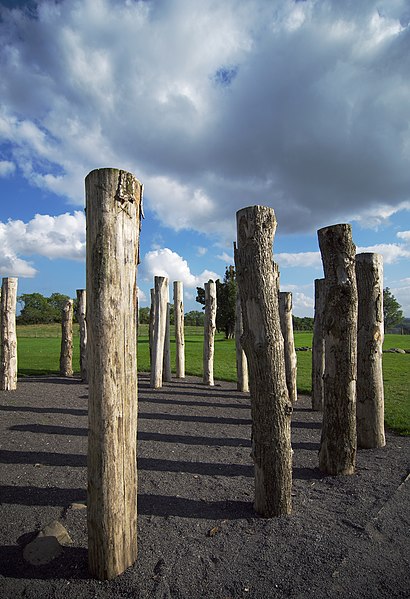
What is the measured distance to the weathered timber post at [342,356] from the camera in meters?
4.95

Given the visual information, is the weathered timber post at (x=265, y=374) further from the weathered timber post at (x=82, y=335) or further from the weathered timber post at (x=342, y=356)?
the weathered timber post at (x=82, y=335)

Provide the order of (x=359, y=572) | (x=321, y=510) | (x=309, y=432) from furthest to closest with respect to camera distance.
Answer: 1. (x=309, y=432)
2. (x=321, y=510)
3. (x=359, y=572)

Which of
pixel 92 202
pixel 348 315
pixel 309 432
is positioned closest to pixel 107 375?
pixel 92 202

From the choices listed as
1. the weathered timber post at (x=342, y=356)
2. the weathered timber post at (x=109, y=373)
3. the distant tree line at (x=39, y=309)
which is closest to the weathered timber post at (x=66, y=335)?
the weathered timber post at (x=342, y=356)

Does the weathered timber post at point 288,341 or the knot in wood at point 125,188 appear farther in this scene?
the weathered timber post at point 288,341

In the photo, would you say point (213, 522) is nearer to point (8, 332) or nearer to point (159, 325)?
point (159, 325)

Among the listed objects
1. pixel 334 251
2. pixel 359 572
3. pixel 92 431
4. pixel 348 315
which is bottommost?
pixel 359 572

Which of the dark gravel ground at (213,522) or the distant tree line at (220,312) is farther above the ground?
the distant tree line at (220,312)

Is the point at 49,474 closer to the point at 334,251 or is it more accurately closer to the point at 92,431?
the point at 92,431

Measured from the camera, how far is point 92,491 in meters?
2.96

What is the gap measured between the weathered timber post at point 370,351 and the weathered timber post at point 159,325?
6.55 metres

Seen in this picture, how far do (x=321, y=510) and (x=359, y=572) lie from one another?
1.00 metres

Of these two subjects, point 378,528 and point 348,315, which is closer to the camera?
point 378,528

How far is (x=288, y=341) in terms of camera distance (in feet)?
29.8
